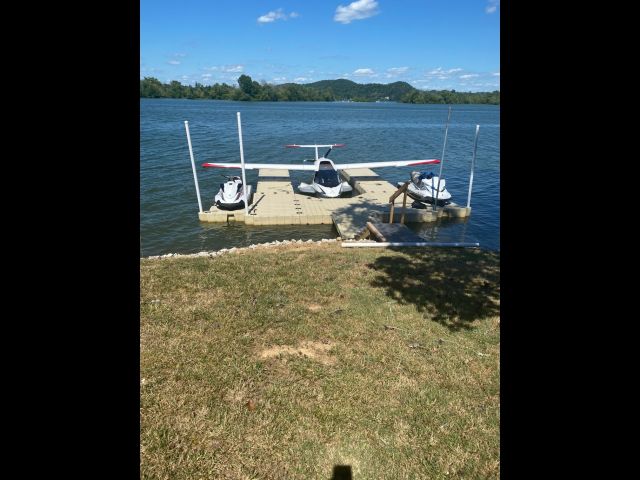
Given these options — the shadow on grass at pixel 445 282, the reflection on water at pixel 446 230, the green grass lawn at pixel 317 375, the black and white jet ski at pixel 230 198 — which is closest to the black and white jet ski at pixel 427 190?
the reflection on water at pixel 446 230

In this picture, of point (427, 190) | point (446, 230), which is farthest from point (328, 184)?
point (446, 230)

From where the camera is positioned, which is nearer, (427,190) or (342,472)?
(342,472)

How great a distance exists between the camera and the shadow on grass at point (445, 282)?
7.69 metres

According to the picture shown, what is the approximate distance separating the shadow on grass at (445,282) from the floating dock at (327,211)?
837 centimetres

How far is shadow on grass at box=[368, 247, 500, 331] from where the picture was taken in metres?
7.69

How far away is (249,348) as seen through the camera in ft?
20.2

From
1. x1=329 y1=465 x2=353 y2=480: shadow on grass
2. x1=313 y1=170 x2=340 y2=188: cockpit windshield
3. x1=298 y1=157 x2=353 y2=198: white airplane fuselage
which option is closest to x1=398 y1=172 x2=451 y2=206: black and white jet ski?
x1=298 y1=157 x2=353 y2=198: white airplane fuselage

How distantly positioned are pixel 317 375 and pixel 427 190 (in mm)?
23237

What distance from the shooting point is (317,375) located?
5598mm

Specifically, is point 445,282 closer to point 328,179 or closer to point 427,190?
point 328,179

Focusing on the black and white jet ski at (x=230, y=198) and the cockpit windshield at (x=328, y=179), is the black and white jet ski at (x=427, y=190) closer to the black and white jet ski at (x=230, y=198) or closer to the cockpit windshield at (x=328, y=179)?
the cockpit windshield at (x=328, y=179)

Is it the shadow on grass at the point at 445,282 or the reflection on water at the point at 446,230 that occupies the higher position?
the shadow on grass at the point at 445,282

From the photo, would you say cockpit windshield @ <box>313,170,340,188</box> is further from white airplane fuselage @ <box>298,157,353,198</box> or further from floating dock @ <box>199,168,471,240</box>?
floating dock @ <box>199,168,471,240</box>
